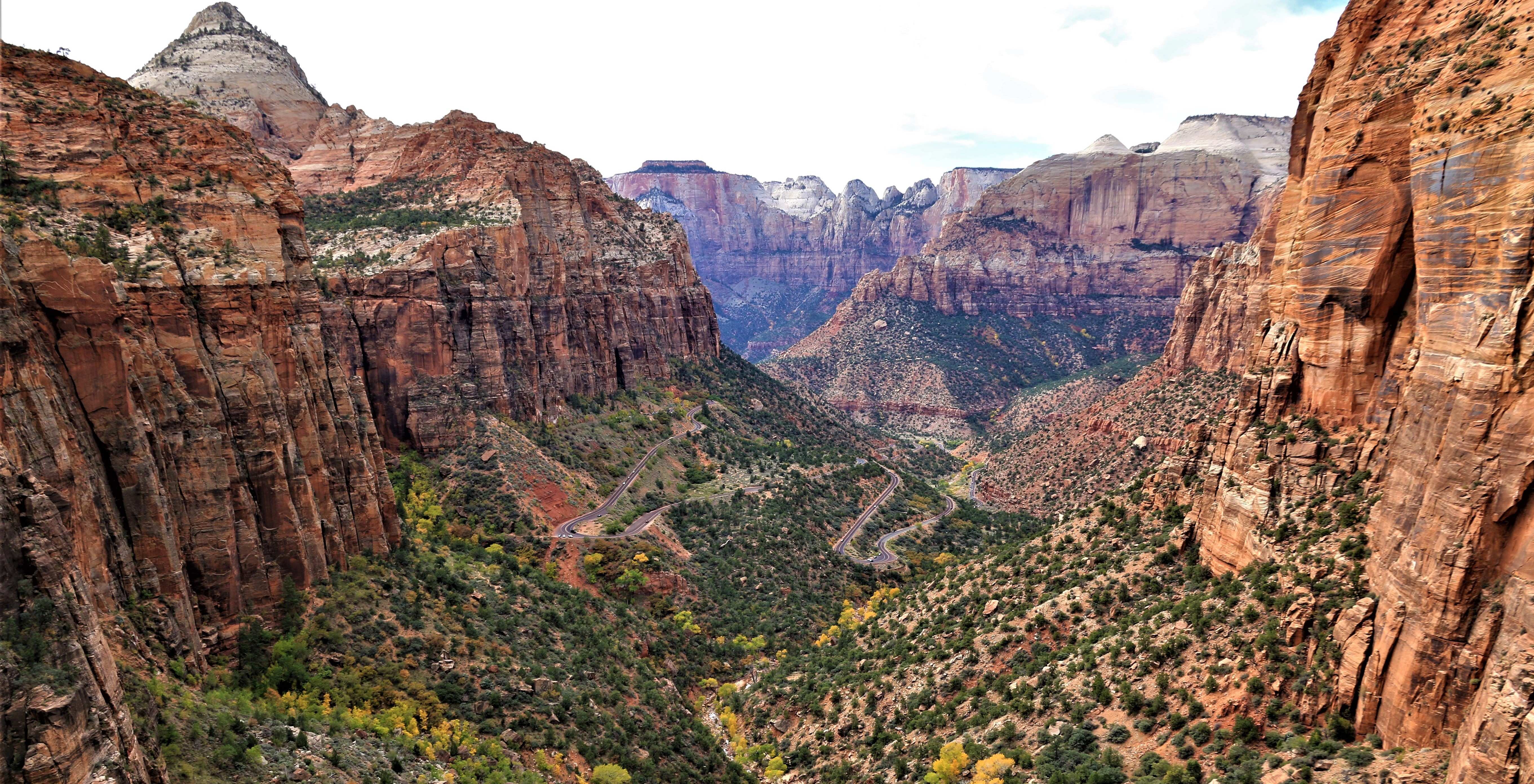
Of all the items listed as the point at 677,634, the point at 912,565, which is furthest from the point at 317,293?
the point at 912,565

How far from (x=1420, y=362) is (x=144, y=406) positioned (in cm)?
4719

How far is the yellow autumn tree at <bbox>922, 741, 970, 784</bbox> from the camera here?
35.1 metres

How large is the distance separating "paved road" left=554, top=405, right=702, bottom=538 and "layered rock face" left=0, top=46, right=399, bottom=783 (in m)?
26.9

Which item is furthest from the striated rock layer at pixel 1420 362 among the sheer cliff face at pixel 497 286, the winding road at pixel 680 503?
the sheer cliff face at pixel 497 286

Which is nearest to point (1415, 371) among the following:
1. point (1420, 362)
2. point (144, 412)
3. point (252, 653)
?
point (1420, 362)

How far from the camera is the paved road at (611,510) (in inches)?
2822

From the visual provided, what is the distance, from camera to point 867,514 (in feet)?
318

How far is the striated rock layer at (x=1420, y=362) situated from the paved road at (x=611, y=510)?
53.0 m

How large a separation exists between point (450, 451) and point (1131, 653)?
204 feet

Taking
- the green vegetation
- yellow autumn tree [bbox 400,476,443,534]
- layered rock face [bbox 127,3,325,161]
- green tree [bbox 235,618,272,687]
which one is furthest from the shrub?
layered rock face [bbox 127,3,325,161]

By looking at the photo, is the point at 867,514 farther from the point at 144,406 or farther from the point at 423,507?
the point at 144,406

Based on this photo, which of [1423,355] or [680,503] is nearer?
[1423,355]

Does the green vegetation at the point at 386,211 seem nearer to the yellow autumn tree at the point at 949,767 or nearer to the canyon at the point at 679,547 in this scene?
the canyon at the point at 679,547

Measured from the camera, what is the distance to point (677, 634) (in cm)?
6347
